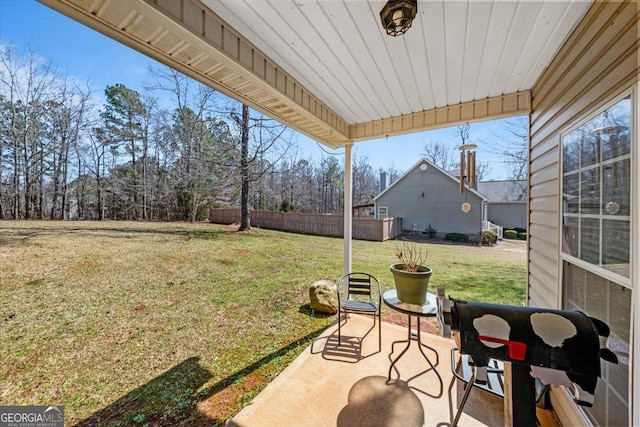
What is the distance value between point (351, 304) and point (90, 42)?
598 centimetres

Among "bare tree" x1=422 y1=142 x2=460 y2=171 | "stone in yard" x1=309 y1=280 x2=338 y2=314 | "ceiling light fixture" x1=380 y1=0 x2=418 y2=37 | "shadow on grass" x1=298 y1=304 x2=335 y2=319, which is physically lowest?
"shadow on grass" x1=298 y1=304 x2=335 y2=319

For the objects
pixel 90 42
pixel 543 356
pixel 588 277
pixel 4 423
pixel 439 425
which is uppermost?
pixel 90 42

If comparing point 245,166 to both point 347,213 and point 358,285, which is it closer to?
point 347,213

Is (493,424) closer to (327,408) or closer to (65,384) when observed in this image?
(327,408)

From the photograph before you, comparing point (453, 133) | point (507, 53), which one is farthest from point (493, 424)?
point (453, 133)

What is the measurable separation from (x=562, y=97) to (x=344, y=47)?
1.55 metres

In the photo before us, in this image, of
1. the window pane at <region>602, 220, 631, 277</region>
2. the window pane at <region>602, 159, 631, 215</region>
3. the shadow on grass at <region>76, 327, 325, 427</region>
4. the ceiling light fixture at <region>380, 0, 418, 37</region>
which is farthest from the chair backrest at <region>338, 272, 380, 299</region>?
the ceiling light fixture at <region>380, 0, 418, 37</region>

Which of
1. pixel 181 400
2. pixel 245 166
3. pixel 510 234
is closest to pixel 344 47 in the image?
pixel 181 400

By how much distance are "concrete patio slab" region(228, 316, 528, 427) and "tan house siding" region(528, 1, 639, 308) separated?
1024 millimetres

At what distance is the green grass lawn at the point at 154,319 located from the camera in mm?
1927

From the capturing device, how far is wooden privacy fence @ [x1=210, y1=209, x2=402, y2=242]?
35.9ft

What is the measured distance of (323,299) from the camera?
3332 millimetres

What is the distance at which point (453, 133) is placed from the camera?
8812mm

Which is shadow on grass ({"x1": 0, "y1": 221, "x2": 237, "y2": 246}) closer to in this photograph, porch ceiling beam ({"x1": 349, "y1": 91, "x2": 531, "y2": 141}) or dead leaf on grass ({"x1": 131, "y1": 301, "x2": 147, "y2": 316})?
dead leaf on grass ({"x1": 131, "y1": 301, "x2": 147, "y2": 316})
